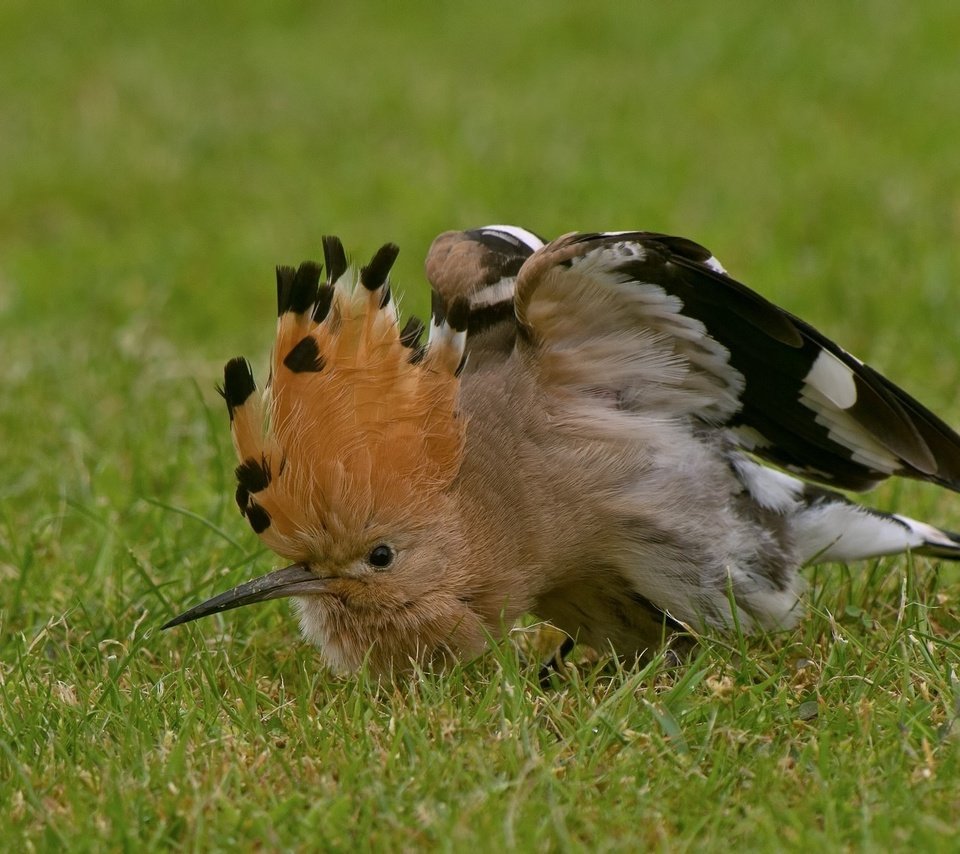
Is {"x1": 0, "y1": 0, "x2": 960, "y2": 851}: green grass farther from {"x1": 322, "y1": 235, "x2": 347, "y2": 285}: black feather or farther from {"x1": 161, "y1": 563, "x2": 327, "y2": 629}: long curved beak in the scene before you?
{"x1": 322, "y1": 235, "x2": 347, "y2": 285}: black feather

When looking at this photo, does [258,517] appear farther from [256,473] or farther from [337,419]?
[337,419]

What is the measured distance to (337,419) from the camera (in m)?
3.24

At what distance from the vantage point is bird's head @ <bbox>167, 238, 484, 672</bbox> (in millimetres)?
3236

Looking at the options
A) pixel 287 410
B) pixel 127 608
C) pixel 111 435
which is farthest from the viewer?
pixel 111 435

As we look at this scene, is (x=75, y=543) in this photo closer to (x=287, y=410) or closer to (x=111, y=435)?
(x=111, y=435)

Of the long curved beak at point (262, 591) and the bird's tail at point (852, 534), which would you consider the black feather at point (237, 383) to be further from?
the bird's tail at point (852, 534)

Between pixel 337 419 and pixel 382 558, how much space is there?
31 centimetres

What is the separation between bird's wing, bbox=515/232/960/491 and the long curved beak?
0.73 metres

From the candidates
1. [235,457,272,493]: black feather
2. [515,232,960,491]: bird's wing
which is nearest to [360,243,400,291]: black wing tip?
[515,232,960,491]: bird's wing

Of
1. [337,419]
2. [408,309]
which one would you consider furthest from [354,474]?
[408,309]

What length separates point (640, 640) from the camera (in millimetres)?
3559

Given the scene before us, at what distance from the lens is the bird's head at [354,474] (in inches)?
127

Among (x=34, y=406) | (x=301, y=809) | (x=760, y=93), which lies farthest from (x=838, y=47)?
(x=301, y=809)

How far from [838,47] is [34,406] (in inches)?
236
